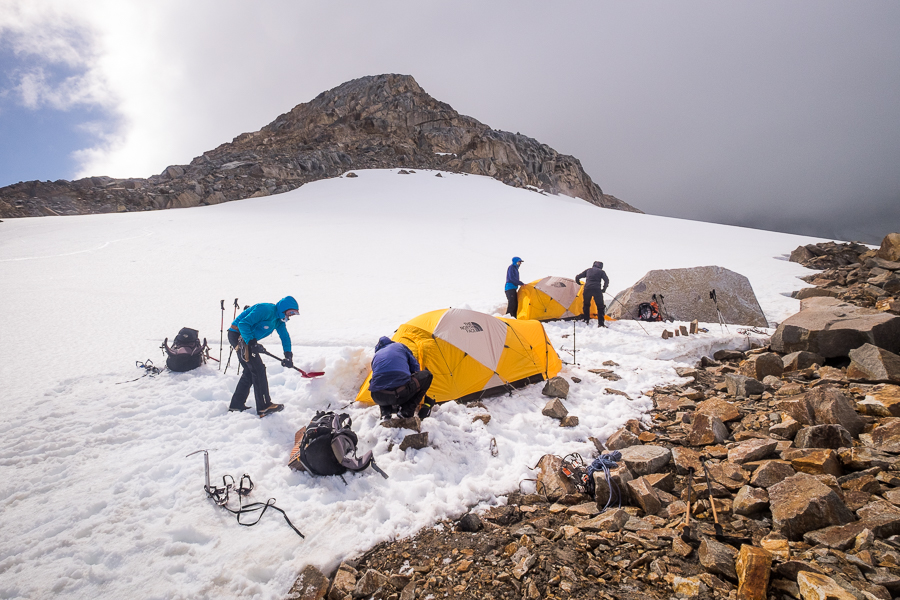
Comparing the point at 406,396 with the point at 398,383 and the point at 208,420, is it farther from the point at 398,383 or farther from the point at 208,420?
the point at 208,420

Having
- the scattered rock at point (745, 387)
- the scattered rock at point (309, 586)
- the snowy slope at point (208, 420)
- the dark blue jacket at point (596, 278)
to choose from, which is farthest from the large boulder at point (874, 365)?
the scattered rock at point (309, 586)

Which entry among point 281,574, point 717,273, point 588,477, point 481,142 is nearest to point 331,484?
point 281,574

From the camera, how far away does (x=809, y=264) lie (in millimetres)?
20000

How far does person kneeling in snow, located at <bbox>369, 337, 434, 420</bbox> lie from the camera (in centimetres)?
536

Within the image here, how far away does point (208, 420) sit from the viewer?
18.5ft

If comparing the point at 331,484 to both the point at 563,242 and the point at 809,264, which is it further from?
the point at 809,264

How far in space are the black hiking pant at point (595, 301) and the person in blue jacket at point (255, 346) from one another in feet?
27.8

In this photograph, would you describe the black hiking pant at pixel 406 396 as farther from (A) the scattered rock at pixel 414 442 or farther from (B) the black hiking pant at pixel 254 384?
(B) the black hiking pant at pixel 254 384

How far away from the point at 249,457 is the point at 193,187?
145ft

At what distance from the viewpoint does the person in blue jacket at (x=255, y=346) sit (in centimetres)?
589

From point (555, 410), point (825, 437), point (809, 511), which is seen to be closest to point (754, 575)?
point (809, 511)

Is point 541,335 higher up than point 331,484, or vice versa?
point 541,335

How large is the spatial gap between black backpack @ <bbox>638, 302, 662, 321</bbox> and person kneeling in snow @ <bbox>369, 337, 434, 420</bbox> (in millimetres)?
8835

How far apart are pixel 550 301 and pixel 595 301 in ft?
5.05
